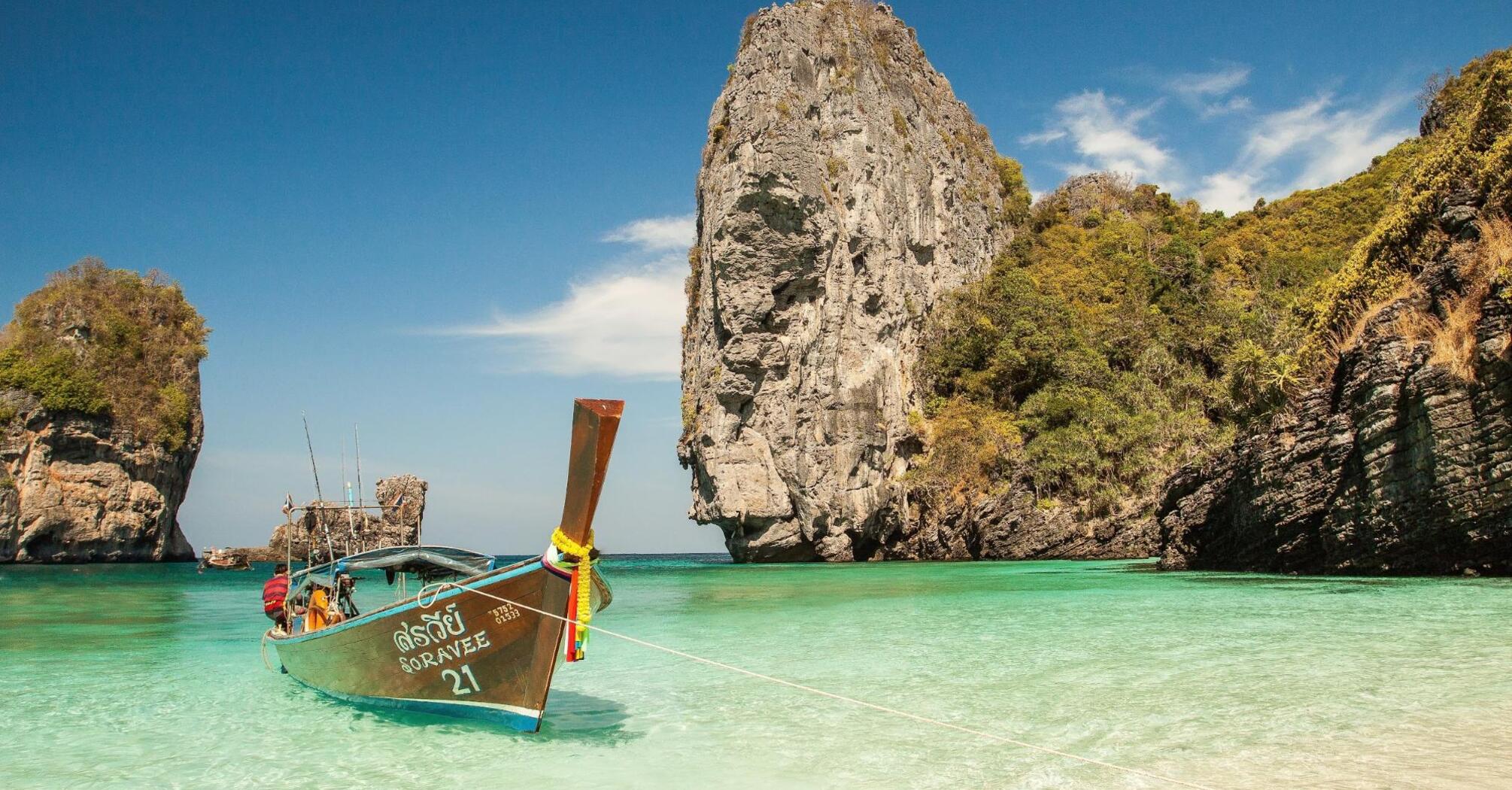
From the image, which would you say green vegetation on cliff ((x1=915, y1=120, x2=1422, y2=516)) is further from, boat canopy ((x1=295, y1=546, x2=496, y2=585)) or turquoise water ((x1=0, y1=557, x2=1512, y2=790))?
boat canopy ((x1=295, y1=546, x2=496, y2=585))

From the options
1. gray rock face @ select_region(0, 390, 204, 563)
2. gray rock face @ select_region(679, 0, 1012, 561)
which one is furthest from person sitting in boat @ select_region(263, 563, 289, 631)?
gray rock face @ select_region(0, 390, 204, 563)

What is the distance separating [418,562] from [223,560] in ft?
183

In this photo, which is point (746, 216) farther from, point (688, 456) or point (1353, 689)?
point (1353, 689)

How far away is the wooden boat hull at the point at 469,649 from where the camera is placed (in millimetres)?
6324

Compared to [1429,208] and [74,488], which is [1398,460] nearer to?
[1429,208]

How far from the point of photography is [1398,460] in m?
15.1

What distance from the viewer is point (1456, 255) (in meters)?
15.5

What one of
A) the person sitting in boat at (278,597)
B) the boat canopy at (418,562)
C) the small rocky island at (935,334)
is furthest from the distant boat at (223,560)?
the boat canopy at (418,562)

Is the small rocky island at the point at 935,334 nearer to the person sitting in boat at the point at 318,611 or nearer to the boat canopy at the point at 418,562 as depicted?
the boat canopy at the point at 418,562

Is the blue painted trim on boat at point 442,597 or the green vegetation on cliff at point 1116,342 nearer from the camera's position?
the blue painted trim on boat at point 442,597

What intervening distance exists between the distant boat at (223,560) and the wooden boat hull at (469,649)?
56.0m

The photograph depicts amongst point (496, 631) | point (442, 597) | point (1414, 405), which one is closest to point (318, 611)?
point (442, 597)

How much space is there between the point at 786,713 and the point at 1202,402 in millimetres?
36725

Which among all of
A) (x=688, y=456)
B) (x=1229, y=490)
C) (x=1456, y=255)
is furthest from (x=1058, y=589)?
(x=688, y=456)
